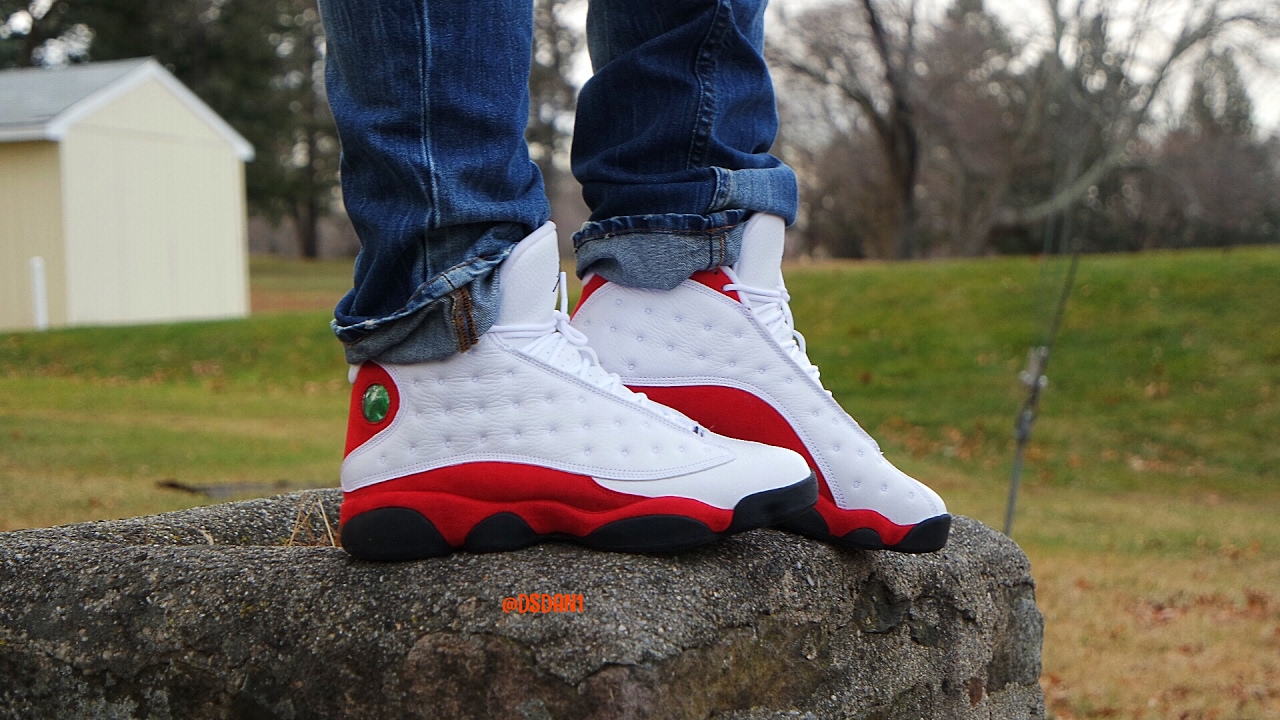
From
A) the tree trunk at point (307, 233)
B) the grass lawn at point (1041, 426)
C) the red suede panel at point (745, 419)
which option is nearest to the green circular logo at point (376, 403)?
the red suede panel at point (745, 419)

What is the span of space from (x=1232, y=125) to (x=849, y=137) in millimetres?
9572

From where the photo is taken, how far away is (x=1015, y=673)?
1757mm

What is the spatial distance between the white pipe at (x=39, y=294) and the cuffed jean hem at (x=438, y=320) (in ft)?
46.3

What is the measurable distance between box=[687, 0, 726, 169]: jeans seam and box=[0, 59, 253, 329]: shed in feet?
46.0

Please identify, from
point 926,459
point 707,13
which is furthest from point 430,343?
point 926,459

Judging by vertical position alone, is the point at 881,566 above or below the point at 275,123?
below

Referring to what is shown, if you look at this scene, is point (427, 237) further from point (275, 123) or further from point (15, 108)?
point (275, 123)

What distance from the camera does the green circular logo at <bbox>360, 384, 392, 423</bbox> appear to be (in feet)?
4.43

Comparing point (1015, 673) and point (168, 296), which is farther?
point (168, 296)

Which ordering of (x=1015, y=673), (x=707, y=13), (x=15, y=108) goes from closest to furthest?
1. (x=707, y=13)
2. (x=1015, y=673)
3. (x=15, y=108)

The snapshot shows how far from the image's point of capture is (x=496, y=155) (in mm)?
1293

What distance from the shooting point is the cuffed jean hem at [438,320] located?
1281mm

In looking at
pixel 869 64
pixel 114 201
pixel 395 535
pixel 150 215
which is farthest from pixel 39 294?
pixel 869 64

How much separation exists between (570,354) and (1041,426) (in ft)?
23.7
